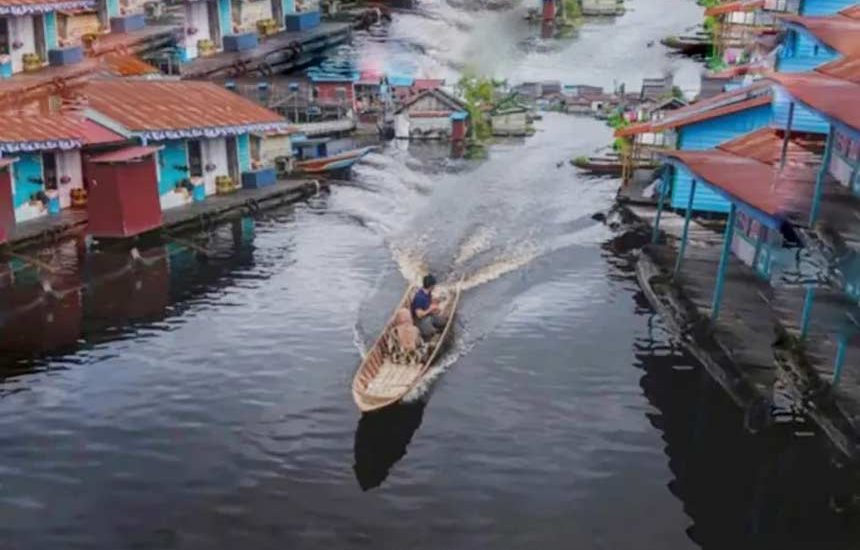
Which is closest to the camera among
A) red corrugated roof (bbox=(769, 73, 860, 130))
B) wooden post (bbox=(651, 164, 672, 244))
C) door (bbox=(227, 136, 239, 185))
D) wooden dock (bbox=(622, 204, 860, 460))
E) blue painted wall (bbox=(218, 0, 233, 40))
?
red corrugated roof (bbox=(769, 73, 860, 130))

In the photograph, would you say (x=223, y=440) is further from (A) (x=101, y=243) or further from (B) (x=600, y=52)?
(B) (x=600, y=52)

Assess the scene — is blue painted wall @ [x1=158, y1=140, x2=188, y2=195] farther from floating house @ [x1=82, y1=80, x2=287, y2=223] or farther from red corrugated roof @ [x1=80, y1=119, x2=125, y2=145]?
red corrugated roof @ [x1=80, y1=119, x2=125, y2=145]

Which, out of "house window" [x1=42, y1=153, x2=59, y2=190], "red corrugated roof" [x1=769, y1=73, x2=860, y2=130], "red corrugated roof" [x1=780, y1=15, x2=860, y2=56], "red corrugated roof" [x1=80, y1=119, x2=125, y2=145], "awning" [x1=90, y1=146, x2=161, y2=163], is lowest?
"house window" [x1=42, y1=153, x2=59, y2=190]

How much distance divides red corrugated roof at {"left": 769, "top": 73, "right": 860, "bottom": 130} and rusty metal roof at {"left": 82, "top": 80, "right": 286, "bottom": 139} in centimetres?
2457

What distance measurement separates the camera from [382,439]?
29328mm

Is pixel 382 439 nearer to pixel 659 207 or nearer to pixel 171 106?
pixel 659 207

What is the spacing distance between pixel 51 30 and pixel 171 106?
14192mm

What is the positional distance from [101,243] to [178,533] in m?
21.0

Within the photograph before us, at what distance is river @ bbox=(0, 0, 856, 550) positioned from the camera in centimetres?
2570

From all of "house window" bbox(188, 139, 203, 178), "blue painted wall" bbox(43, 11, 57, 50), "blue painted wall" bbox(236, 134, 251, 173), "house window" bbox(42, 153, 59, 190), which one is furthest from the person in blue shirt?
"blue painted wall" bbox(43, 11, 57, 50)

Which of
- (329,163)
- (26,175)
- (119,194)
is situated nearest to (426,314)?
(119,194)

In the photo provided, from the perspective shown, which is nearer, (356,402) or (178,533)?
(178,533)

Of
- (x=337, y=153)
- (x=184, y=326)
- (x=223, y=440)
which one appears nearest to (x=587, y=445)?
(x=223, y=440)

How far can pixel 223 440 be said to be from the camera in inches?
1149
